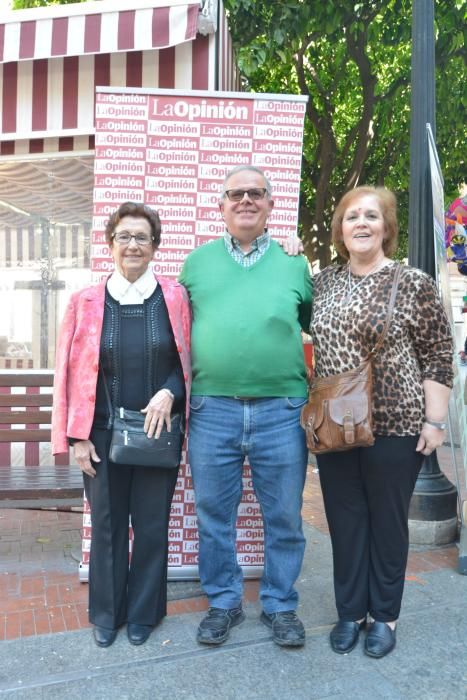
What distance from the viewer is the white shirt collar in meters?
2.93

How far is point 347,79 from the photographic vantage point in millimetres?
11078

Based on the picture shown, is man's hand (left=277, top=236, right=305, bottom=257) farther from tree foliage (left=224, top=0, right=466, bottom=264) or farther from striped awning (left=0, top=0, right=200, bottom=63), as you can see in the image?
tree foliage (left=224, top=0, right=466, bottom=264)

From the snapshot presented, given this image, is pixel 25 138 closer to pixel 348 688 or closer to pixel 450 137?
pixel 348 688

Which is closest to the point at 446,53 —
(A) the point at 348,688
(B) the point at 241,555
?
(B) the point at 241,555

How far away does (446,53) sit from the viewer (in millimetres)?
8742

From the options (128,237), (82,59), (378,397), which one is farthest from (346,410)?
(82,59)

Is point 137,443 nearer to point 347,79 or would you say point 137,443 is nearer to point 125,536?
point 125,536

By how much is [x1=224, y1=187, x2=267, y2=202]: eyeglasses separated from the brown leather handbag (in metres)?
0.70

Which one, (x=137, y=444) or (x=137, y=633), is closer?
(x=137, y=444)

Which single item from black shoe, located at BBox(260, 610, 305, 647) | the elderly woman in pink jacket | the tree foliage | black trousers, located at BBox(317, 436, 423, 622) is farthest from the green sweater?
the tree foliage

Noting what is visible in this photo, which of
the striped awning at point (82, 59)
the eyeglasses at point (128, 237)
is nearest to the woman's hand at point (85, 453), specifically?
the eyeglasses at point (128, 237)

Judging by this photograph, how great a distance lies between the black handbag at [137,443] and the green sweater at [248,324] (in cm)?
30

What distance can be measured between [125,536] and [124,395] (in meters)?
0.69

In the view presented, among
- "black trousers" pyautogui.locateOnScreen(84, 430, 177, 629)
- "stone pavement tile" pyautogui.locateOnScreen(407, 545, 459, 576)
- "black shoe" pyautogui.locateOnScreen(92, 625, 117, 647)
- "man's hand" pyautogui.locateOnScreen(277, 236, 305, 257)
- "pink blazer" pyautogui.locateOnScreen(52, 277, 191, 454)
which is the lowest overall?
"black shoe" pyautogui.locateOnScreen(92, 625, 117, 647)
